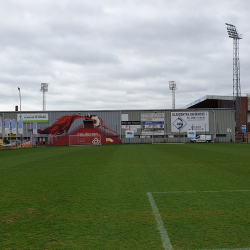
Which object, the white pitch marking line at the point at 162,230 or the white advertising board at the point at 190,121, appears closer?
the white pitch marking line at the point at 162,230

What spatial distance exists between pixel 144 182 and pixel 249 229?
476 cm

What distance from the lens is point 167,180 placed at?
30.2 feet

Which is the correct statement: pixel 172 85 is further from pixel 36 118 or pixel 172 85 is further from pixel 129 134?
pixel 36 118

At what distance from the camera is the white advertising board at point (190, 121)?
192 feet

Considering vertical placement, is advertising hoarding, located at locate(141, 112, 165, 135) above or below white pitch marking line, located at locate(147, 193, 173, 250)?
above

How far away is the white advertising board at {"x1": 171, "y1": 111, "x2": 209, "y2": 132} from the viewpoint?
192ft

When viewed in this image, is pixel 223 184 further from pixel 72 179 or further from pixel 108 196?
pixel 72 179

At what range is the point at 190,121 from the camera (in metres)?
58.7

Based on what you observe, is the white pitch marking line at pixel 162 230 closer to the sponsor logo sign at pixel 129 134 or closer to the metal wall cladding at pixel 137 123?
the sponsor logo sign at pixel 129 134

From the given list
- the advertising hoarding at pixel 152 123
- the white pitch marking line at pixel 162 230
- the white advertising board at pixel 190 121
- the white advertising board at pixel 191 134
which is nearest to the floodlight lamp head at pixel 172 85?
the white advertising board at pixel 190 121

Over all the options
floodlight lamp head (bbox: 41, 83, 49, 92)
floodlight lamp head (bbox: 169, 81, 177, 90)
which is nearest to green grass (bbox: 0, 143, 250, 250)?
floodlight lamp head (bbox: 169, 81, 177, 90)

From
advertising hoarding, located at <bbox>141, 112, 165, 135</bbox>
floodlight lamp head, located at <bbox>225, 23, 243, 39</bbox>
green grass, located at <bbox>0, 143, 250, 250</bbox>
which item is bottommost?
green grass, located at <bbox>0, 143, 250, 250</bbox>

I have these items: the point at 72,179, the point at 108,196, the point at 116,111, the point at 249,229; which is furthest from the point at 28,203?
the point at 116,111

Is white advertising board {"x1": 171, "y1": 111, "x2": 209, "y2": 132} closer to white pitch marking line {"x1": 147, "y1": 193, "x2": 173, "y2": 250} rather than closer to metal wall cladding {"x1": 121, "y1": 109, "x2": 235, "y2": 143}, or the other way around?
metal wall cladding {"x1": 121, "y1": 109, "x2": 235, "y2": 143}
